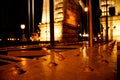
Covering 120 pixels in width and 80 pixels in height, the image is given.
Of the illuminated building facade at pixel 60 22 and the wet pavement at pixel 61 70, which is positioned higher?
the illuminated building facade at pixel 60 22

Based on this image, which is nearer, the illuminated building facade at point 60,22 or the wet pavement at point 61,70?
the wet pavement at point 61,70

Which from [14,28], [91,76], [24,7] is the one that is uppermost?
[24,7]

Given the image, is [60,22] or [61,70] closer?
[61,70]

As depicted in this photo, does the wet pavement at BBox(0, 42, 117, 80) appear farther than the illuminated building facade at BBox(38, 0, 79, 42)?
No

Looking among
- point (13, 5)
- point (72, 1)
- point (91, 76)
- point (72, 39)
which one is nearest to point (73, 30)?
point (72, 39)

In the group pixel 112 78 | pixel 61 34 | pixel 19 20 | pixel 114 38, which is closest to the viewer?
pixel 112 78

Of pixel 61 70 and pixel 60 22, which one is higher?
pixel 60 22

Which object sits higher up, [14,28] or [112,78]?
[14,28]

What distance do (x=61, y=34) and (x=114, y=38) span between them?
9577mm

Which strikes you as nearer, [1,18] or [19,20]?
[1,18]

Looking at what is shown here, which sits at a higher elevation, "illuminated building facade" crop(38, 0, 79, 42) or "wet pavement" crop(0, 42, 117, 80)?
"illuminated building facade" crop(38, 0, 79, 42)

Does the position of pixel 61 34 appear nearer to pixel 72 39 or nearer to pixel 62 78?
pixel 72 39

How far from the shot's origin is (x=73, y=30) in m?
18.7

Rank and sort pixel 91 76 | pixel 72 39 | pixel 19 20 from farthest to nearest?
1. pixel 19 20
2. pixel 72 39
3. pixel 91 76
